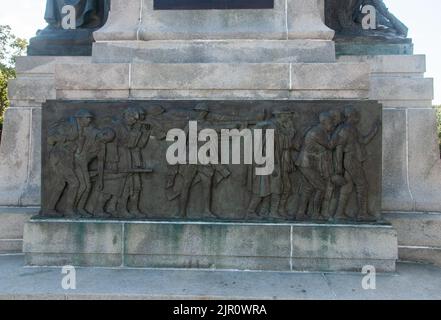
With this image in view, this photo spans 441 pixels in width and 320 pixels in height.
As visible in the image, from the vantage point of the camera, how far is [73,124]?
6.88 metres

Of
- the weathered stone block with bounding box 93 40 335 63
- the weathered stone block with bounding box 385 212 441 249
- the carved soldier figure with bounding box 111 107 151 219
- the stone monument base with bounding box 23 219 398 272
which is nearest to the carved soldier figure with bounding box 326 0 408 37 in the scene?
the weathered stone block with bounding box 93 40 335 63

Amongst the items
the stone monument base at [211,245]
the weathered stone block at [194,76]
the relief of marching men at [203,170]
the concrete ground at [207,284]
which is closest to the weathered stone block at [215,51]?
the weathered stone block at [194,76]

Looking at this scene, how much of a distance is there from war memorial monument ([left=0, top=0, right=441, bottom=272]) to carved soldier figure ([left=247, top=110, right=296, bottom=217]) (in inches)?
0.9

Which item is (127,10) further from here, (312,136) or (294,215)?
(294,215)

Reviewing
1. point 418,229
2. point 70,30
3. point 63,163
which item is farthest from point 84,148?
point 418,229

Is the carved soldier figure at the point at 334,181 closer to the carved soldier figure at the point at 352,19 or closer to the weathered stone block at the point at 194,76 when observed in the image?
the weathered stone block at the point at 194,76

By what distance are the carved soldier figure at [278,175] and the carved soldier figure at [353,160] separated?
2.52 feet

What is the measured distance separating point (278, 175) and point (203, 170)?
118 cm

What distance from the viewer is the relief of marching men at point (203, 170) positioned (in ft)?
21.9

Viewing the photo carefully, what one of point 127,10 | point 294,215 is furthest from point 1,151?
point 294,215

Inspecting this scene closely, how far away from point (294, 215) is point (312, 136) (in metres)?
1.26

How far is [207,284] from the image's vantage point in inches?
235

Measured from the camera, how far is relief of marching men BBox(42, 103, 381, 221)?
6668 mm

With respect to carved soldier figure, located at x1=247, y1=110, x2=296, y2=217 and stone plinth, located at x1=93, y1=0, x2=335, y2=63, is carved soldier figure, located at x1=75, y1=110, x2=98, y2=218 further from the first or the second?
carved soldier figure, located at x1=247, y1=110, x2=296, y2=217
